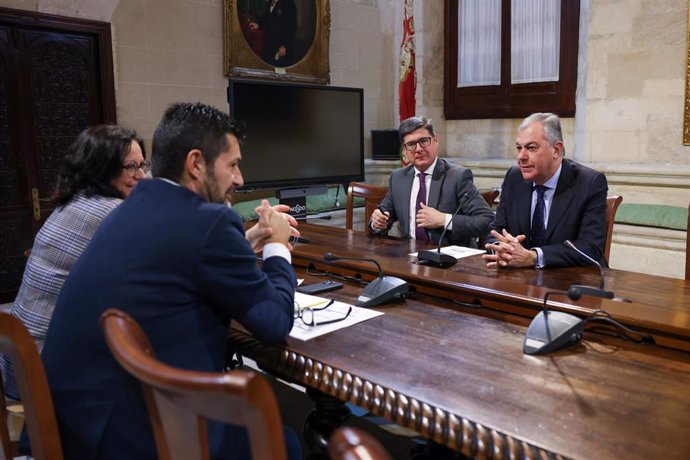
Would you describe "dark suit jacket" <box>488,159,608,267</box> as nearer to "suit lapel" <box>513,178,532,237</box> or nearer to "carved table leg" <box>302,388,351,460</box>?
"suit lapel" <box>513,178,532,237</box>

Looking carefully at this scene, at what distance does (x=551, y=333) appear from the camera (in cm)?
144

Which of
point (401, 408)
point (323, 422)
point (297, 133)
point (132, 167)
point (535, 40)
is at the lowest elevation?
point (323, 422)

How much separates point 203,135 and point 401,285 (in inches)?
30.6

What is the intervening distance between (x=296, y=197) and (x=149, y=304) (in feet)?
11.4

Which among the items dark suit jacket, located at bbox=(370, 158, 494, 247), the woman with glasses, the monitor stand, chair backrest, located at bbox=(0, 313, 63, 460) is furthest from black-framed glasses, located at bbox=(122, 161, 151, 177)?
the monitor stand

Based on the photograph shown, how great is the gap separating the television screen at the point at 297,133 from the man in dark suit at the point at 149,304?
2.86m

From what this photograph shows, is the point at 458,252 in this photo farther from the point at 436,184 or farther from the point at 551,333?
the point at 551,333

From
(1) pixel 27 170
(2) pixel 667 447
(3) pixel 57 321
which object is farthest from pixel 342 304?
(1) pixel 27 170

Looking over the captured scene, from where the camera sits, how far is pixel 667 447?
0.98 m

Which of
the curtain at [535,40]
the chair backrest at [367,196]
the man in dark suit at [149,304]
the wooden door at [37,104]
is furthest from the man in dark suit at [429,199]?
the curtain at [535,40]

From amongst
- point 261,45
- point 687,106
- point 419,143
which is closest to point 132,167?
point 419,143

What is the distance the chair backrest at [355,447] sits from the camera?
23.7 inches

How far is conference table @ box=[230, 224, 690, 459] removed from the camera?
41.2 inches

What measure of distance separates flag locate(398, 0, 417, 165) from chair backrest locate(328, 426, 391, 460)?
19.2ft
